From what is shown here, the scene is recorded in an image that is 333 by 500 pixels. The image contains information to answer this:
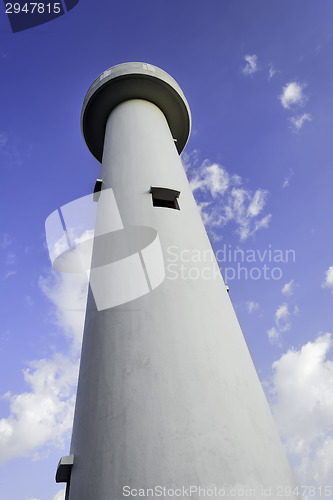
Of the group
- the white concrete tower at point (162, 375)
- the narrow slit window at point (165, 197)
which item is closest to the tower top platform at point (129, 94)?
the white concrete tower at point (162, 375)

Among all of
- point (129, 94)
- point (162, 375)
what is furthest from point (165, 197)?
point (129, 94)

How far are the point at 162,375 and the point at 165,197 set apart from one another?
4.12 m

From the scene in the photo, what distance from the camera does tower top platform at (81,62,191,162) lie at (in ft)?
38.1

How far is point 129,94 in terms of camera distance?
11.8 meters

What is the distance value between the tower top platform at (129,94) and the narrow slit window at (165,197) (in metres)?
5.63

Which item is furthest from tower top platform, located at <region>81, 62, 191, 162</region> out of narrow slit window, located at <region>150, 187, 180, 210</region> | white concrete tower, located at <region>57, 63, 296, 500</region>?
narrow slit window, located at <region>150, 187, 180, 210</region>

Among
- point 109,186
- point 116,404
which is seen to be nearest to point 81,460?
point 116,404

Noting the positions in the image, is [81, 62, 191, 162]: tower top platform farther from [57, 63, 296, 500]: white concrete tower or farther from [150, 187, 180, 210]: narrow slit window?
[150, 187, 180, 210]: narrow slit window

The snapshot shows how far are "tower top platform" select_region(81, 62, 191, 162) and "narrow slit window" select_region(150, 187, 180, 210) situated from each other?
222 inches

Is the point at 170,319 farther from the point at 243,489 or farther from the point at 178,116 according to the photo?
the point at 178,116

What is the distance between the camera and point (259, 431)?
14.7ft

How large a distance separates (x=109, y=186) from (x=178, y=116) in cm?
584

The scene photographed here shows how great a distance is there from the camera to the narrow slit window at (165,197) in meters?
7.66

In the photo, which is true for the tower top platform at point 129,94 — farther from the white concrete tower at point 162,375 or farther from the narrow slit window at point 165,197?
the narrow slit window at point 165,197
